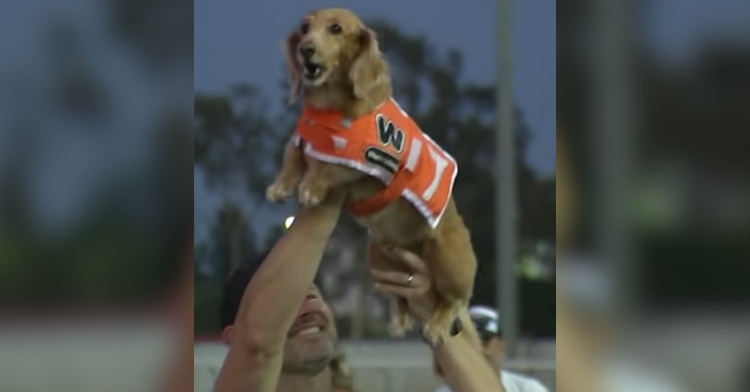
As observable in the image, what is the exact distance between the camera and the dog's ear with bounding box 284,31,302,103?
3.80ft

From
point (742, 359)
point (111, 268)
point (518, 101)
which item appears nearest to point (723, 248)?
point (742, 359)

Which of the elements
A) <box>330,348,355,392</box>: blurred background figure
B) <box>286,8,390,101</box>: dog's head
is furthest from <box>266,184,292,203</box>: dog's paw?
<box>330,348,355,392</box>: blurred background figure

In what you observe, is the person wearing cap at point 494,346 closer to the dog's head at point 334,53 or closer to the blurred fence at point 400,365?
the blurred fence at point 400,365

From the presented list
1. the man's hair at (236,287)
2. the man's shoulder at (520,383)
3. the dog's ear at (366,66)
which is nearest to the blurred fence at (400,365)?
the man's shoulder at (520,383)

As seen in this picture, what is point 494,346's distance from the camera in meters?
1.31

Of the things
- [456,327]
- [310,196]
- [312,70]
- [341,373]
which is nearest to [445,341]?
[456,327]

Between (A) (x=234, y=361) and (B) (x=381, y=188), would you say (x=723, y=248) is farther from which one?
(A) (x=234, y=361)

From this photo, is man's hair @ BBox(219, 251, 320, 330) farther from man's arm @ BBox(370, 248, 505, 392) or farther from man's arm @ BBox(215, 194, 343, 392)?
man's arm @ BBox(370, 248, 505, 392)

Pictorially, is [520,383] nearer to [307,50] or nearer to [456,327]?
[456,327]

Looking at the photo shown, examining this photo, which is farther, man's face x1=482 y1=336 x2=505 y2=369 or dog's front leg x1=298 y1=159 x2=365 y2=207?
man's face x1=482 y1=336 x2=505 y2=369

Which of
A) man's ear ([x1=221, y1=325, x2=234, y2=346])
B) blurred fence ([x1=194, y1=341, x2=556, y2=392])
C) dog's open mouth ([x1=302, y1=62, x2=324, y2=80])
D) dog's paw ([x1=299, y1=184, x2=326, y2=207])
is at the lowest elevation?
blurred fence ([x1=194, y1=341, x2=556, y2=392])

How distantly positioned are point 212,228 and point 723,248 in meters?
0.57

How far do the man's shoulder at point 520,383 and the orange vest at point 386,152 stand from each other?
8.4 inches

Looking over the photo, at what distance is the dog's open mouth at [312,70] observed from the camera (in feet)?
3.74
